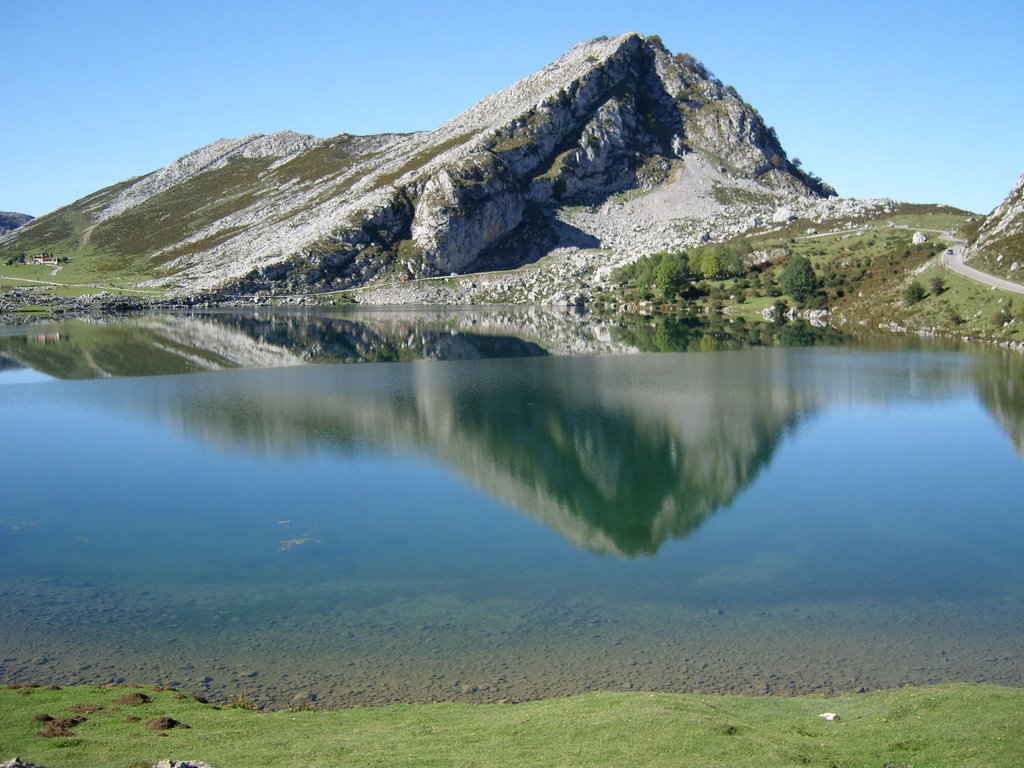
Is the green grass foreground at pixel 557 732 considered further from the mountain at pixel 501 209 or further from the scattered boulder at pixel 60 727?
the mountain at pixel 501 209

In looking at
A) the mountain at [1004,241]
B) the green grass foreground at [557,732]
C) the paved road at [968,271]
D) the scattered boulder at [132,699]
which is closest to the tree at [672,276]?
the paved road at [968,271]

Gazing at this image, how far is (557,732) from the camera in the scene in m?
13.8

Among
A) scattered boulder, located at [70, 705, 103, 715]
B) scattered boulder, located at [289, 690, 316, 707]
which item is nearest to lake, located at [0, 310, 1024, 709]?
scattered boulder, located at [289, 690, 316, 707]

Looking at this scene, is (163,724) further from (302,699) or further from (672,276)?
(672,276)

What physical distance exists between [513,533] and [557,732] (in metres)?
14.8

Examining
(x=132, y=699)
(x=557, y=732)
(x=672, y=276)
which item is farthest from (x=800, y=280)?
(x=132, y=699)

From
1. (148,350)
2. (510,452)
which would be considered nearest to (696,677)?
(510,452)

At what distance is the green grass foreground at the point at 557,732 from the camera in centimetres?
1245

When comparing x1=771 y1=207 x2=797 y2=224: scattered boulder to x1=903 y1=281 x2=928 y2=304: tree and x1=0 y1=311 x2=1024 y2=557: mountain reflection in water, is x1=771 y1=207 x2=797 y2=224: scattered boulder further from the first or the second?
x1=0 y1=311 x2=1024 y2=557: mountain reflection in water

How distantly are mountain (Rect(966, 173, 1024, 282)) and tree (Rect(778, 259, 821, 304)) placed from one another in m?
18.0

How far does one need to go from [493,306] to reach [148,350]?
73.9 m

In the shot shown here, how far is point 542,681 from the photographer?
59.5 feet

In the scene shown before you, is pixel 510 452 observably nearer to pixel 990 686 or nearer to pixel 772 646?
pixel 772 646

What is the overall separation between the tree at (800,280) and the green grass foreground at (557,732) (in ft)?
320
